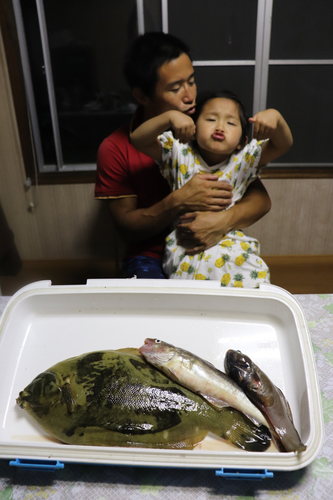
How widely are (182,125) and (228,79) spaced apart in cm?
47

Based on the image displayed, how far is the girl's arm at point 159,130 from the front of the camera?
1.04 meters

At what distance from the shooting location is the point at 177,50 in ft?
3.92

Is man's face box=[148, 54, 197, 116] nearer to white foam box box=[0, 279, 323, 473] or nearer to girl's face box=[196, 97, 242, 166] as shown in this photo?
girl's face box=[196, 97, 242, 166]

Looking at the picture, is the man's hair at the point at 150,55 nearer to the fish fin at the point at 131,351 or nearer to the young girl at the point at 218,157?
the young girl at the point at 218,157

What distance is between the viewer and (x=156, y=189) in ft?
4.53

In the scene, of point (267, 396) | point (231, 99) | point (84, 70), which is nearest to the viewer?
point (267, 396)

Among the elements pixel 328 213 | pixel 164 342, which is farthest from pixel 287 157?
pixel 164 342

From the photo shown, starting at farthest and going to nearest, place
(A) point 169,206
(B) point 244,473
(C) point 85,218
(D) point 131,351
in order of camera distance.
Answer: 1. (C) point 85,218
2. (A) point 169,206
3. (D) point 131,351
4. (B) point 244,473

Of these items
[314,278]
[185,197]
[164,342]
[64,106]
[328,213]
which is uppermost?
[64,106]

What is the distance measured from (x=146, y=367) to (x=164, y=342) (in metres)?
0.06

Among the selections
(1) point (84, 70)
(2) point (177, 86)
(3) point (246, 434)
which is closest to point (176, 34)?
(2) point (177, 86)

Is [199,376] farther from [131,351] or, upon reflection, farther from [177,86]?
[177,86]

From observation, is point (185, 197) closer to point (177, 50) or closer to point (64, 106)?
point (177, 50)

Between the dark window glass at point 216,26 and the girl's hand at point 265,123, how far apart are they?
412 mm
